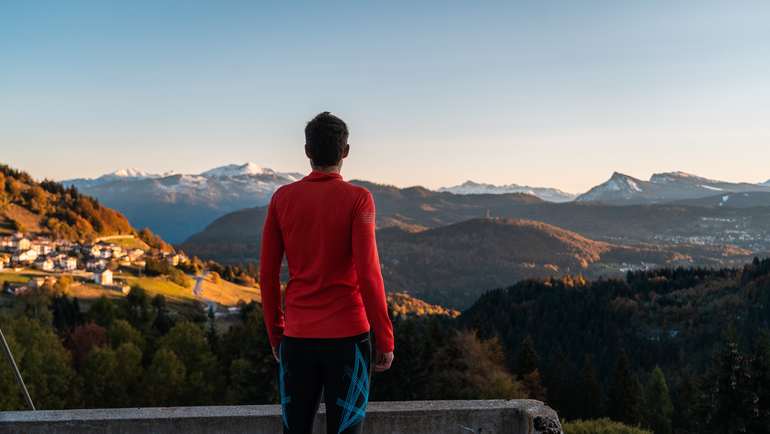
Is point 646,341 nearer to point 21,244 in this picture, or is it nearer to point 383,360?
point 383,360

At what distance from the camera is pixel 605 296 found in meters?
137

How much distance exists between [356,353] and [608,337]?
12162 centimetres

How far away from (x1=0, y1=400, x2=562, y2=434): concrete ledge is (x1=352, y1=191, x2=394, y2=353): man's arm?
2.18m

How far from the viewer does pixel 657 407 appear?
49.8m

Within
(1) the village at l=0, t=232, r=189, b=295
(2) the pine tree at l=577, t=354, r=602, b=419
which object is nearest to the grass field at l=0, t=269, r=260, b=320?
(1) the village at l=0, t=232, r=189, b=295

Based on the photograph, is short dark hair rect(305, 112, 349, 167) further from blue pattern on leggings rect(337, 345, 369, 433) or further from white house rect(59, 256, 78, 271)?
white house rect(59, 256, 78, 271)

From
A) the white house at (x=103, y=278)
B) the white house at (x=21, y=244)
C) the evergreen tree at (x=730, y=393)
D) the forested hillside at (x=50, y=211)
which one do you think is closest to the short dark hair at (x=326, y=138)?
the evergreen tree at (x=730, y=393)

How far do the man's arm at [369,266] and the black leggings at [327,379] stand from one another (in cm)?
22

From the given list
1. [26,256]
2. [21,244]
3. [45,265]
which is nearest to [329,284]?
[45,265]

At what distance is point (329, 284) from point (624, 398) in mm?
48448

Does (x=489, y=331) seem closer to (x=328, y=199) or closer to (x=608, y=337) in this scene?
(x=608, y=337)

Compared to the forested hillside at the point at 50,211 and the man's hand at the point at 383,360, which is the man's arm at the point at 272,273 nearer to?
the man's hand at the point at 383,360

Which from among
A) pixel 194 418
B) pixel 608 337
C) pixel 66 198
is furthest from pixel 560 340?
pixel 66 198

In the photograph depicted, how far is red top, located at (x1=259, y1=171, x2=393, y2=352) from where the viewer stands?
3.52m
